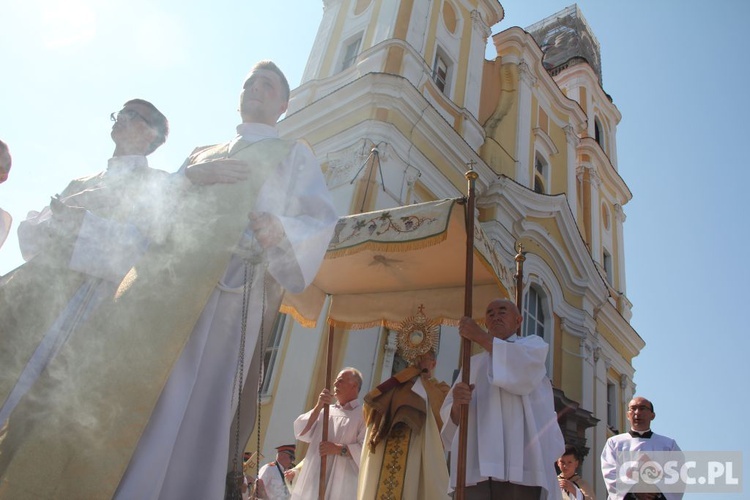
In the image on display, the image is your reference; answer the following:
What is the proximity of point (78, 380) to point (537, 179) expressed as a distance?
1458 cm

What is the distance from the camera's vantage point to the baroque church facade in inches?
344

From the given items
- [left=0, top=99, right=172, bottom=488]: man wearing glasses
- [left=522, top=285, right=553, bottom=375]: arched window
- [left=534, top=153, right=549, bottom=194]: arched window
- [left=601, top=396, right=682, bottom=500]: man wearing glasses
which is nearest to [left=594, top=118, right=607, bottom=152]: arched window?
[left=534, top=153, right=549, bottom=194]: arched window

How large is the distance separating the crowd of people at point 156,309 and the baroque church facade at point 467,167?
443 centimetres

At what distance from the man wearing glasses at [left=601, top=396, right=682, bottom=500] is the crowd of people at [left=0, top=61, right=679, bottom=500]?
1.88 m

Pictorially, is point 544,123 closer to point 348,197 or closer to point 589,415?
point 589,415

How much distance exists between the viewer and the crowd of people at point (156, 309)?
1.93 m

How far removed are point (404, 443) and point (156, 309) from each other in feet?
9.56

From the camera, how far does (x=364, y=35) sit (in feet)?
41.3

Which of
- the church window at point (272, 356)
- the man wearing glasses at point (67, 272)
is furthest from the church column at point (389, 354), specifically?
the man wearing glasses at point (67, 272)

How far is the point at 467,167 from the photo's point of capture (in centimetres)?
1185

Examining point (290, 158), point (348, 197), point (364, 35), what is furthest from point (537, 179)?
point (290, 158)

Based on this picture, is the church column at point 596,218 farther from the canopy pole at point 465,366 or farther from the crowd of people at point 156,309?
the crowd of people at point 156,309

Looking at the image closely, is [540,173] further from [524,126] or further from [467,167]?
[467,167]

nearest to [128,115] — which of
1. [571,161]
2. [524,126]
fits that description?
[524,126]
